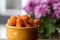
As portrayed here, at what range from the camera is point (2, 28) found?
8.37ft

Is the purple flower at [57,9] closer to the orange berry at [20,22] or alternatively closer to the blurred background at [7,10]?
the orange berry at [20,22]

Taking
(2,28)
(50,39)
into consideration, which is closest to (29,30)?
(50,39)

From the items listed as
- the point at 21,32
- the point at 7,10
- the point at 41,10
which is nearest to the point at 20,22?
the point at 21,32

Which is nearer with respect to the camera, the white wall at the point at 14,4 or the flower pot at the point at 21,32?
the flower pot at the point at 21,32

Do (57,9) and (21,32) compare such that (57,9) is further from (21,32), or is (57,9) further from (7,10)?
(7,10)

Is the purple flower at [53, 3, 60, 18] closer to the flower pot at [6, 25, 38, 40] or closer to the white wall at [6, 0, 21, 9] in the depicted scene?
the flower pot at [6, 25, 38, 40]

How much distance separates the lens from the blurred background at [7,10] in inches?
101

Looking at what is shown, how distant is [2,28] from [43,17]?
1238 millimetres

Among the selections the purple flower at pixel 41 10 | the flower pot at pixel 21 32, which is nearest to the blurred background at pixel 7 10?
the purple flower at pixel 41 10

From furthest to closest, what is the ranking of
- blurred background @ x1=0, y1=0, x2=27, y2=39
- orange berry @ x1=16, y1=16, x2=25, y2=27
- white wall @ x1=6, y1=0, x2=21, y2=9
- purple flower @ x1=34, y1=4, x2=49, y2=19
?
white wall @ x1=6, y1=0, x2=21, y2=9 < blurred background @ x1=0, y1=0, x2=27, y2=39 < purple flower @ x1=34, y1=4, x2=49, y2=19 < orange berry @ x1=16, y1=16, x2=25, y2=27

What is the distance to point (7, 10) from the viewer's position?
2684mm

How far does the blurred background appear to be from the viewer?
256 cm

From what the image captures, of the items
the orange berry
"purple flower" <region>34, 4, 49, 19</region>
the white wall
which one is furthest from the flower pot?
the white wall

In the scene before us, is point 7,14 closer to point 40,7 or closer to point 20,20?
point 40,7
